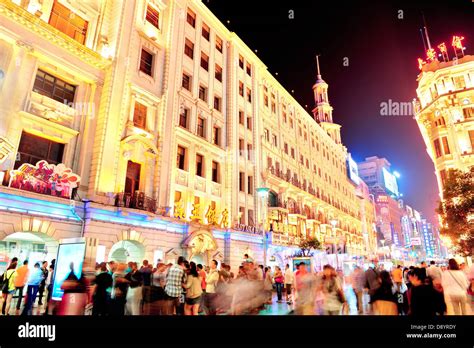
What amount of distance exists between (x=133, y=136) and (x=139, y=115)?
97.3 inches

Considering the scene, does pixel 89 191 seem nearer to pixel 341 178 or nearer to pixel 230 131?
pixel 230 131

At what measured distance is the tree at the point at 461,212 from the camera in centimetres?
2369

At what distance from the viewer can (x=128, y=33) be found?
19000 mm

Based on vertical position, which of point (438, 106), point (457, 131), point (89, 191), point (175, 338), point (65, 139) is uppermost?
point (438, 106)

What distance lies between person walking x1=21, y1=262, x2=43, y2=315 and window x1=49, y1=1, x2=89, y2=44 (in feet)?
41.4

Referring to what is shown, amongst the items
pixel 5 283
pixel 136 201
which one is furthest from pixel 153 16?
pixel 5 283

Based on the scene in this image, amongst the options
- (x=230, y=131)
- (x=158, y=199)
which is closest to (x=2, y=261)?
(x=158, y=199)

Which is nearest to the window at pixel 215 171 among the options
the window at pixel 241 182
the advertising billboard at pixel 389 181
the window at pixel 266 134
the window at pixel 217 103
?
the window at pixel 241 182

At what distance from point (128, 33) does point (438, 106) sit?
147ft

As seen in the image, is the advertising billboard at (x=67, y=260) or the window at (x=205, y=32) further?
the window at (x=205, y=32)

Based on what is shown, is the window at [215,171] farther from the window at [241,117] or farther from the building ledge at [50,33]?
the building ledge at [50,33]

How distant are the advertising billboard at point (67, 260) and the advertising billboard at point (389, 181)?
400ft

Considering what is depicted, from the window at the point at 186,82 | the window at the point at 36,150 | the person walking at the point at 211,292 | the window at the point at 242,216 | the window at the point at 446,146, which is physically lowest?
the person walking at the point at 211,292

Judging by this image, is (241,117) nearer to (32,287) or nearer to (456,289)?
(32,287)
